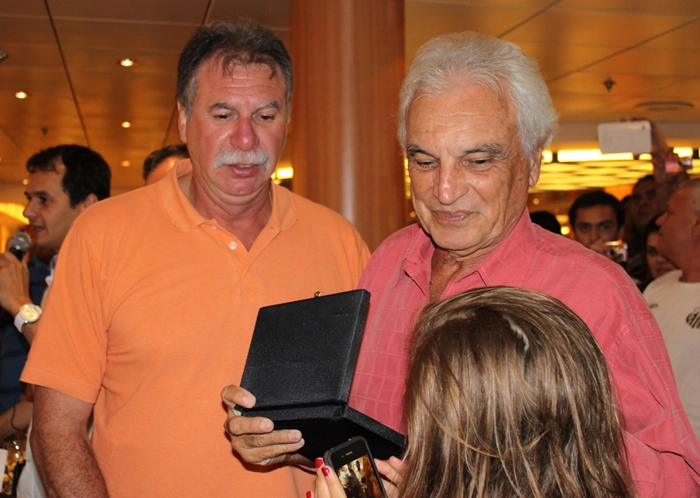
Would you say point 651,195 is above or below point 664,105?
below

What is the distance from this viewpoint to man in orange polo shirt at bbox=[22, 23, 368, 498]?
5.68 ft

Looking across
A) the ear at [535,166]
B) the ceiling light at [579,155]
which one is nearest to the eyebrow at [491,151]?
the ear at [535,166]

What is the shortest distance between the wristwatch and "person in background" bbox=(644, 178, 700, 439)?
2.61 m

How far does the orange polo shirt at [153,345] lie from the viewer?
1.73 metres

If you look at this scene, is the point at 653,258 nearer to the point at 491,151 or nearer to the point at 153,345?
the point at 491,151

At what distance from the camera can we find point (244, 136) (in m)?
1.88

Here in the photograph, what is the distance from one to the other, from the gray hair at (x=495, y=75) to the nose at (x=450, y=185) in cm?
15

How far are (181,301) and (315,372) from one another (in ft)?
1.95

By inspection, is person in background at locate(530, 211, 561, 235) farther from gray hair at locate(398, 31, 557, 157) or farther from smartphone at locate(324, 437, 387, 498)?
smartphone at locate(324, 437, 387, 498)

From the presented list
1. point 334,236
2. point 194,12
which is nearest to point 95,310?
point 334,236

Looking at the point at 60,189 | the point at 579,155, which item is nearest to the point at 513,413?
the point at 60,189

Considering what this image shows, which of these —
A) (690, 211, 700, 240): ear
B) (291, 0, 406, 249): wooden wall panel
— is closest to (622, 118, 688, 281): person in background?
(690, 211, 700, 240): ear

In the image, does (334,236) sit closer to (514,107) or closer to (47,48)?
(514,107)

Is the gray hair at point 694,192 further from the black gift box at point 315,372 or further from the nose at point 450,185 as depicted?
the black gift box at point 315,372
